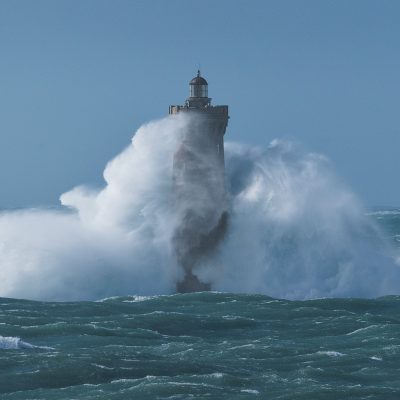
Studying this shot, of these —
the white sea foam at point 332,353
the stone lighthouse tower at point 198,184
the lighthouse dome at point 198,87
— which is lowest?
the white sea foam at point 332,353

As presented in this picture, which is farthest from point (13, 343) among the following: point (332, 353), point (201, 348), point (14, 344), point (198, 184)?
point (198, 184)

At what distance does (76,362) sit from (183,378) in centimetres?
347

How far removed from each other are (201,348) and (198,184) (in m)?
18.5

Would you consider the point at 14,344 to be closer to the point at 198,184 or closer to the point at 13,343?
the point at 13,343

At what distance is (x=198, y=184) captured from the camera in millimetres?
62781

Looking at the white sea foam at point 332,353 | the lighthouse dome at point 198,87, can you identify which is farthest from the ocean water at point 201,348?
the lighthouse dome at point 198,87

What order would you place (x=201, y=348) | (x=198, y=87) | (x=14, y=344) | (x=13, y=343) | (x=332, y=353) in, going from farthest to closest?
(x=198, y=87) → (x=201, y=348) → (x=13, y=343) → (x=14, y=344) → (x=332, y=353)

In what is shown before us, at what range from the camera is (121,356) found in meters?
42.3

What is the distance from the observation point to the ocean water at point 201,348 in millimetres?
38500

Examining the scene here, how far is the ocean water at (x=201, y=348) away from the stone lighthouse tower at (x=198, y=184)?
13.7ft

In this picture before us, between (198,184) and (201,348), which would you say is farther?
(198,184)

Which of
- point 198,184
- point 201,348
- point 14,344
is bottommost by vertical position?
point 14,344

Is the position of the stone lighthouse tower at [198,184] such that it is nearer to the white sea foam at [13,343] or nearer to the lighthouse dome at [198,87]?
the lighthouse dome at [198,87]

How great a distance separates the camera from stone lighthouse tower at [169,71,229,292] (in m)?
62.4
